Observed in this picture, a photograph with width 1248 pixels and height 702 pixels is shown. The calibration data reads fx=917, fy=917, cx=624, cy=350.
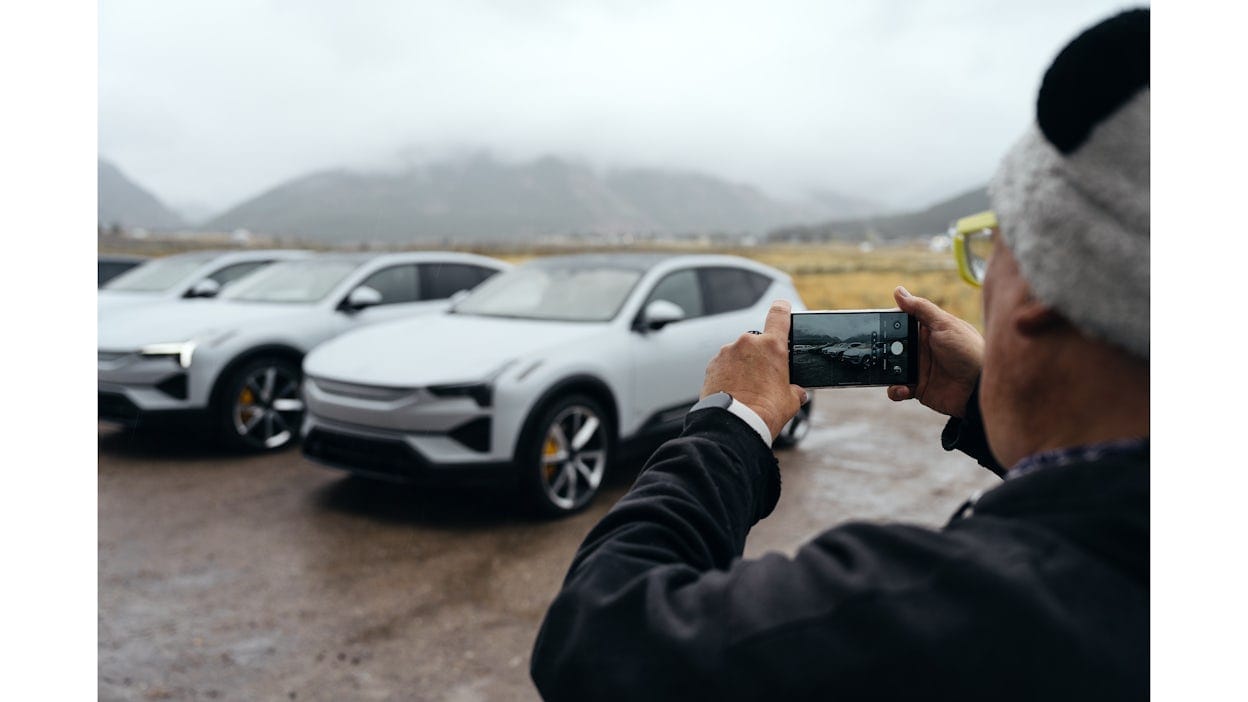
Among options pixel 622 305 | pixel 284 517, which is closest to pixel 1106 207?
pixel 622 305

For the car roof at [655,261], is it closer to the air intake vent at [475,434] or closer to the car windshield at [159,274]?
the air intake vent at [475,434]

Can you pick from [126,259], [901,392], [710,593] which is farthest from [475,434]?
[126,259]

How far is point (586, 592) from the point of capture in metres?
0.91

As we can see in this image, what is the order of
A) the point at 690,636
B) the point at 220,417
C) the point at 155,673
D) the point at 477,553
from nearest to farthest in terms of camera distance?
the point at 690,636 → the point at 155,673 → the point at 477,553 → the point at 220,417

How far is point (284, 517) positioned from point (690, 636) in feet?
14.7

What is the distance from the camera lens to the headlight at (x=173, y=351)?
582cm

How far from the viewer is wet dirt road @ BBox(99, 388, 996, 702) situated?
3.16 meters

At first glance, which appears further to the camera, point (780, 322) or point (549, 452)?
point (549, 452)

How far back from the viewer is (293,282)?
289 inches

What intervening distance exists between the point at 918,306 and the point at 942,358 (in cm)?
8

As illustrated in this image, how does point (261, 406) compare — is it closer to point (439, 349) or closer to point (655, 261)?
point (439, 349)

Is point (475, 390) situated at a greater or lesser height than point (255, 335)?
lesser

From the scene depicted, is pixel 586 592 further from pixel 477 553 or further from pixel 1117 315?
pixel 477 553

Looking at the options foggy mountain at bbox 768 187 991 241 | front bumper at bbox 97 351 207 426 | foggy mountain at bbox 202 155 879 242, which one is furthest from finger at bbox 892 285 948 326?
front bumper at bbox 97 351 207 426
